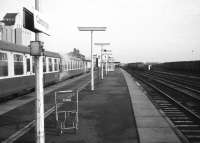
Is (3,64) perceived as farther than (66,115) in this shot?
Yes

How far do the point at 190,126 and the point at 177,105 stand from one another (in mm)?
4753

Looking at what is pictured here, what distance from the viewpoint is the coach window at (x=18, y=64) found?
14.2m

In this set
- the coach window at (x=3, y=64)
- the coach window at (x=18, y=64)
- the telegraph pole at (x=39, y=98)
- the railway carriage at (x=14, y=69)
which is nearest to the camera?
the telegraph pole at (x=39, y=98)

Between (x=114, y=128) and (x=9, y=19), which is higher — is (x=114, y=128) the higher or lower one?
the lower one

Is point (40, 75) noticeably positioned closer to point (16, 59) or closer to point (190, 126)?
point (190, 126)

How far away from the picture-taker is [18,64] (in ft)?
48.1

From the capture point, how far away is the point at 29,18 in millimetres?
5305

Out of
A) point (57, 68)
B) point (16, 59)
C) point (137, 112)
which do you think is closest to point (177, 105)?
point (137, 112)

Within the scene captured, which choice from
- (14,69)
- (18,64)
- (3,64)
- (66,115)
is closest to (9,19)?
(18,64)

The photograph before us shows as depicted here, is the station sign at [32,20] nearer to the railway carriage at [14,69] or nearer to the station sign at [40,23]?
the station sign at [40,23]

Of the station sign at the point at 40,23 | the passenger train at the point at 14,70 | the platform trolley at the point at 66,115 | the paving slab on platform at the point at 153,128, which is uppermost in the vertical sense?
Result: the station sign at the point at 40,23

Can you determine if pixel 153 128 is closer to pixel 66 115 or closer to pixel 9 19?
pixel 66 115

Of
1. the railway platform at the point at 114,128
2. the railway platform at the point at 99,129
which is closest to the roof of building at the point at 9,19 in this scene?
the railway platform at the point at 99,129

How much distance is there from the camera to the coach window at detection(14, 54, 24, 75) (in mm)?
14195
